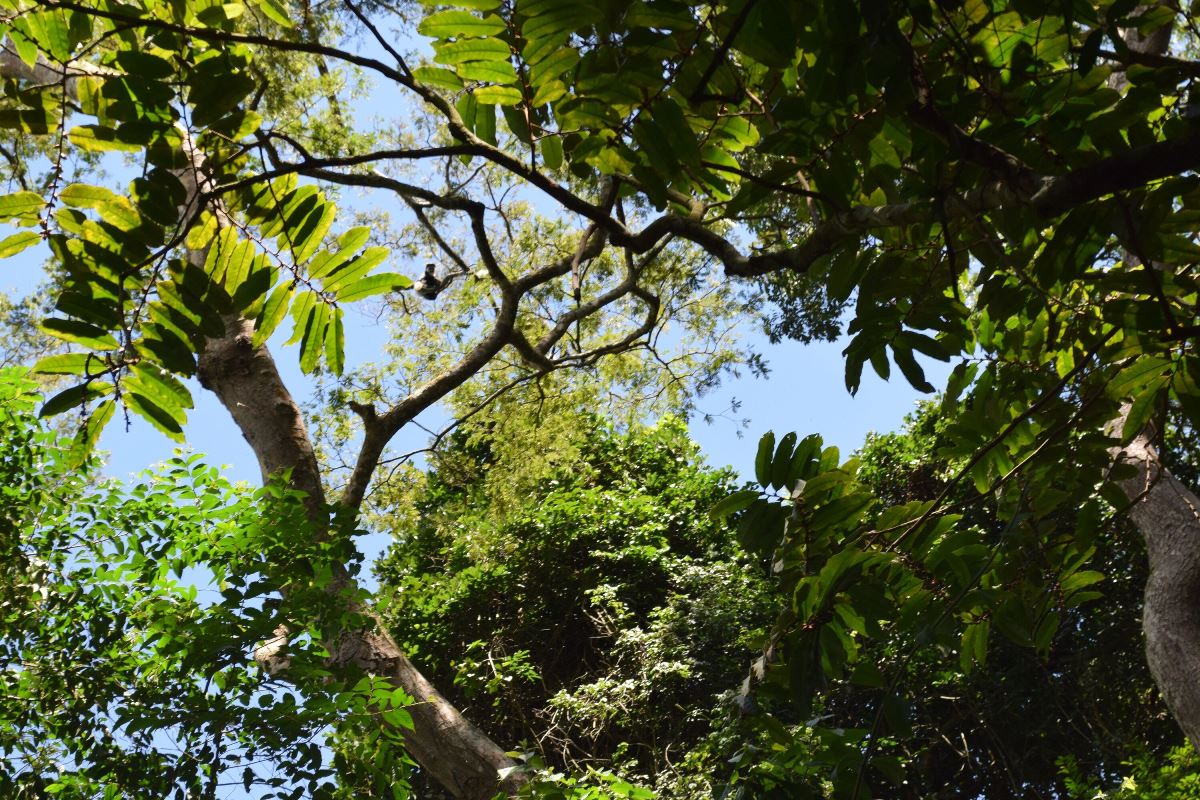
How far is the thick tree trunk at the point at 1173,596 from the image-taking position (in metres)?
4.18

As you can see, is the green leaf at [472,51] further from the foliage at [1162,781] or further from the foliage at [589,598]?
the foliage at [589,598]

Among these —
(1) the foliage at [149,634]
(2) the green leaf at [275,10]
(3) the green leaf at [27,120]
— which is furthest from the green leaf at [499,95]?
(1) the foliage at [149,634]

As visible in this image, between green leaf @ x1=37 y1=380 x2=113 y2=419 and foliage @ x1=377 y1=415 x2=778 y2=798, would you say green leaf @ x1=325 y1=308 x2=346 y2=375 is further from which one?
foliage @ x1=377 y1=415 x2=778 y2=798

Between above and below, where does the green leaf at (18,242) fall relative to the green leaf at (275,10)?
below

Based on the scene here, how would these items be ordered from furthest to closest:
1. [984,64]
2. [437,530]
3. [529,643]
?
[437,530]
[529,643]
[984,64]

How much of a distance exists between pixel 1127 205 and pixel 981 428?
0.72 m

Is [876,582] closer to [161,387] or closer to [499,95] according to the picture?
[499,95]

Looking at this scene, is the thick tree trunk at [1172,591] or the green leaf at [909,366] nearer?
the green leaf at [909,366]

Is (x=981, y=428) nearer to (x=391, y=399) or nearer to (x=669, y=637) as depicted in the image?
(x=669, y=637)

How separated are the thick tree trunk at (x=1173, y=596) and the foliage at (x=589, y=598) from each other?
A: 2890 mm

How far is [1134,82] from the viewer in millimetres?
1221

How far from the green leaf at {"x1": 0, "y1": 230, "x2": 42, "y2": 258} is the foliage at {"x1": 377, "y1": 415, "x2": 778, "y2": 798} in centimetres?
552

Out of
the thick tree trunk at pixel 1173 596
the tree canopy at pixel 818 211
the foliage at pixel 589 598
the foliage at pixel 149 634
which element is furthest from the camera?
the foliage at pixel 589 598

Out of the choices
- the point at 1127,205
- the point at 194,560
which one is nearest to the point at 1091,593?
the point at 1127,205
